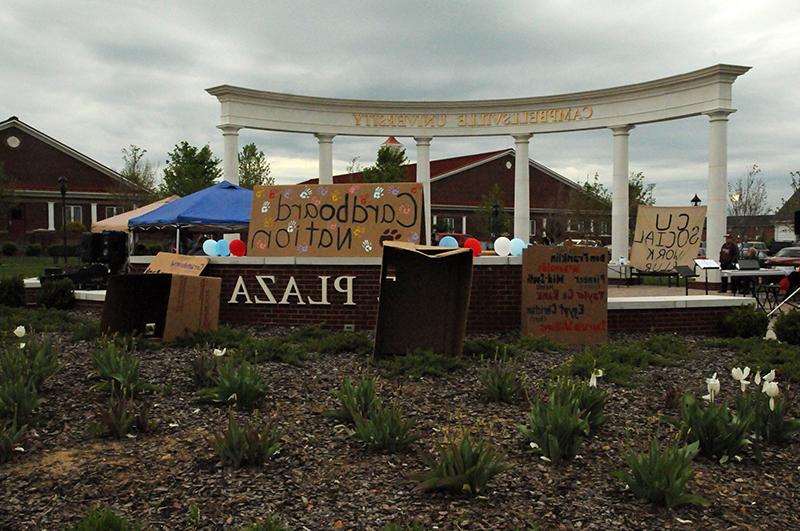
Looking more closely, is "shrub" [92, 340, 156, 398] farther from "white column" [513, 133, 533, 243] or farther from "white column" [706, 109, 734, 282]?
"white column" [513, 133, 533, 243]

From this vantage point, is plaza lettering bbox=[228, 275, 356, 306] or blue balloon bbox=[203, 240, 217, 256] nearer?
plaza lettering bbox=[228, 275, 356, 306]

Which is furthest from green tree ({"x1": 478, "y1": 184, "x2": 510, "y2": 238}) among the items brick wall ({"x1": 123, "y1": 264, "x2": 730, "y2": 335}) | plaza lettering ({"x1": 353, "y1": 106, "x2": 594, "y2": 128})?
brick wall ({"x1": 123, "y1": 264, "x2": 730, "y2": 335})

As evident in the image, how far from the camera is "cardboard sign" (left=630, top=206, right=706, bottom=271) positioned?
72.5ft

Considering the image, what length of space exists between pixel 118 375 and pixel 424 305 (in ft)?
11.0

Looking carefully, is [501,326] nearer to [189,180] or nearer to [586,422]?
[586,422]

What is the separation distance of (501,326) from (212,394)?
5249 millimetres

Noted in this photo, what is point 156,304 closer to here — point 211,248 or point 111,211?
point 211,248

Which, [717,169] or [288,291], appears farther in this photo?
[717,169]

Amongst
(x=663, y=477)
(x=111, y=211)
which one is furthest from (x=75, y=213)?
(x=663, y=477)

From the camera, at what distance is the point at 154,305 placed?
31.3 ft

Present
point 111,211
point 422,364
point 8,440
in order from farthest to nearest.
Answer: point 111,211, point 422,364, point 8,440

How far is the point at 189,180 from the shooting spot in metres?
44.6

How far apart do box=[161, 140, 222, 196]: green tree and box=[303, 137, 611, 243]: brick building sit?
10.6 metres

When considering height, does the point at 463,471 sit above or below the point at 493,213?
below
